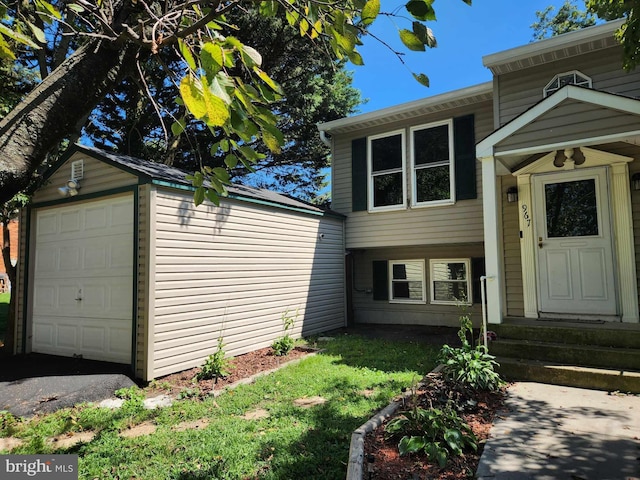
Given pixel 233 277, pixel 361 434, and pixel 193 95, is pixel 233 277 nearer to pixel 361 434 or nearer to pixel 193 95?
pixel 361 434

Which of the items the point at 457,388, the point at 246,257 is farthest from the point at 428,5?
the point at 246,257

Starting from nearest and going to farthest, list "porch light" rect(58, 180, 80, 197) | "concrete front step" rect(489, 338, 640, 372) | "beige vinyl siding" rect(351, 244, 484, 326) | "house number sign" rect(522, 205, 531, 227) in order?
"concrete front step" rect(489, 338, 640, 372) < "porch light" rect(58, 180, 80, 197) < "house number sign" rect(522, 205, 531, 227) < "beige vinyl siding" rect(351, 244, 484, 326)

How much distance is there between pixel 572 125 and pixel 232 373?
556 cm

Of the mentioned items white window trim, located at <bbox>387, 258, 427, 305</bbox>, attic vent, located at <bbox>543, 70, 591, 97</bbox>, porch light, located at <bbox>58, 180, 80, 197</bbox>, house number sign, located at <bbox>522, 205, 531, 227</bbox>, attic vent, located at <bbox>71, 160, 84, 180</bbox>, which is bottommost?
white window trim, located at <bbox>387, 258, 427, 305</bbox>

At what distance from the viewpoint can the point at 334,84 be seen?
13500 millimetres

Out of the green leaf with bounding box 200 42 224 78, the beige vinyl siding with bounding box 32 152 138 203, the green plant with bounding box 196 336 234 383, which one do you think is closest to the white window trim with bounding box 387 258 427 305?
the green plant with bounding box 196 336 234 383

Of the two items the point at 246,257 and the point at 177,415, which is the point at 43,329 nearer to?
the point at 246,257

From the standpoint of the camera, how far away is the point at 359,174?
885 centimetres

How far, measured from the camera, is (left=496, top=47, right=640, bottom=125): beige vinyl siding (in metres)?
5.82

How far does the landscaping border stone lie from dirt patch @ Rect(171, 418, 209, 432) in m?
1.49

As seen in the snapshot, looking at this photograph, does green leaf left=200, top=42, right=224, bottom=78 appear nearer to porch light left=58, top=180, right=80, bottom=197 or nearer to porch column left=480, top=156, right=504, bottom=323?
porch column left=480, top=156, right=504, bottom=323

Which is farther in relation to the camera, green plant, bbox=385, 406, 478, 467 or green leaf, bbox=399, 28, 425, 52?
green plant, bbox=385, 406, 478, 467

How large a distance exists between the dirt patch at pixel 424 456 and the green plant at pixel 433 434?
5 centimetres

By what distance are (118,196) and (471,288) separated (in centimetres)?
719
